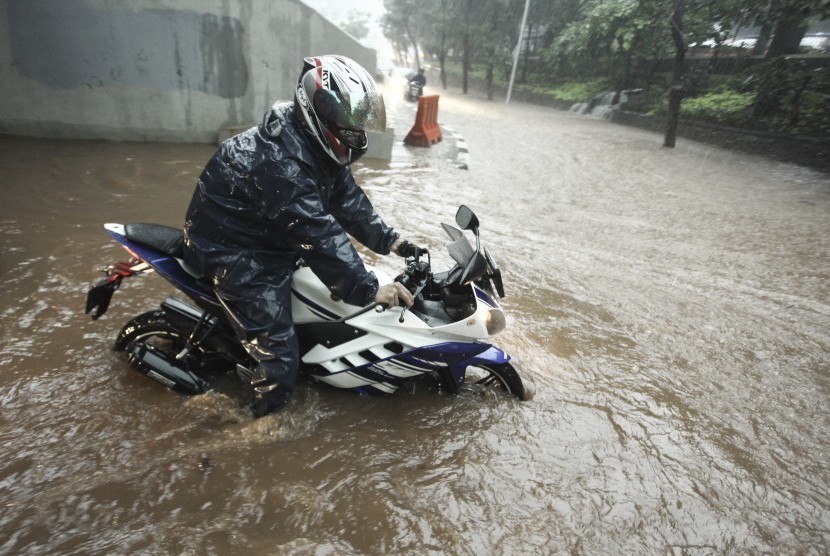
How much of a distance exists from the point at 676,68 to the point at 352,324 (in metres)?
14.7

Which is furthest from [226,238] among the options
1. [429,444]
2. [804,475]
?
[804,475]

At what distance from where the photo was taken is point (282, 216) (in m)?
2.21

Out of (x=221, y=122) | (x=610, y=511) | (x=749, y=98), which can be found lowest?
(x=610, y=511)

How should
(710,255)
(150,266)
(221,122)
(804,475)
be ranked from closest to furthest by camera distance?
(150,266)
(804,475)
(710,255)
(221,122)

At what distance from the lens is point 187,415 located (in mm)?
2779

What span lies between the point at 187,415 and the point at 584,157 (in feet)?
38.3

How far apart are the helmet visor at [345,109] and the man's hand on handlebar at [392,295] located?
80 centimetres

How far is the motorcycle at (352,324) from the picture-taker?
2.53m

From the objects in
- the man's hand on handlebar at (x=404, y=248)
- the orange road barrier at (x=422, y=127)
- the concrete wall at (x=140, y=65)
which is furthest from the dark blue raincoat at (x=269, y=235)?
the orange road barrier at (x=422, y=127)

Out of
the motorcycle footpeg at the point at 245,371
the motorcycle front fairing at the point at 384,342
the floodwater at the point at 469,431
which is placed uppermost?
the motorcycle front fairing at the point at 384,342

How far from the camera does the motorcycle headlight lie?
8.05 feet

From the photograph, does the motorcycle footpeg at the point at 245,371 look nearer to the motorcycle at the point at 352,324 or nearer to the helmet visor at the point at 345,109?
the motorcycle at the point at 352,324

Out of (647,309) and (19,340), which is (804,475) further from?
(19,340)

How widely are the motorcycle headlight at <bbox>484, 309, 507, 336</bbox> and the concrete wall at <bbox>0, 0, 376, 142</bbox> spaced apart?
8.18 meters
